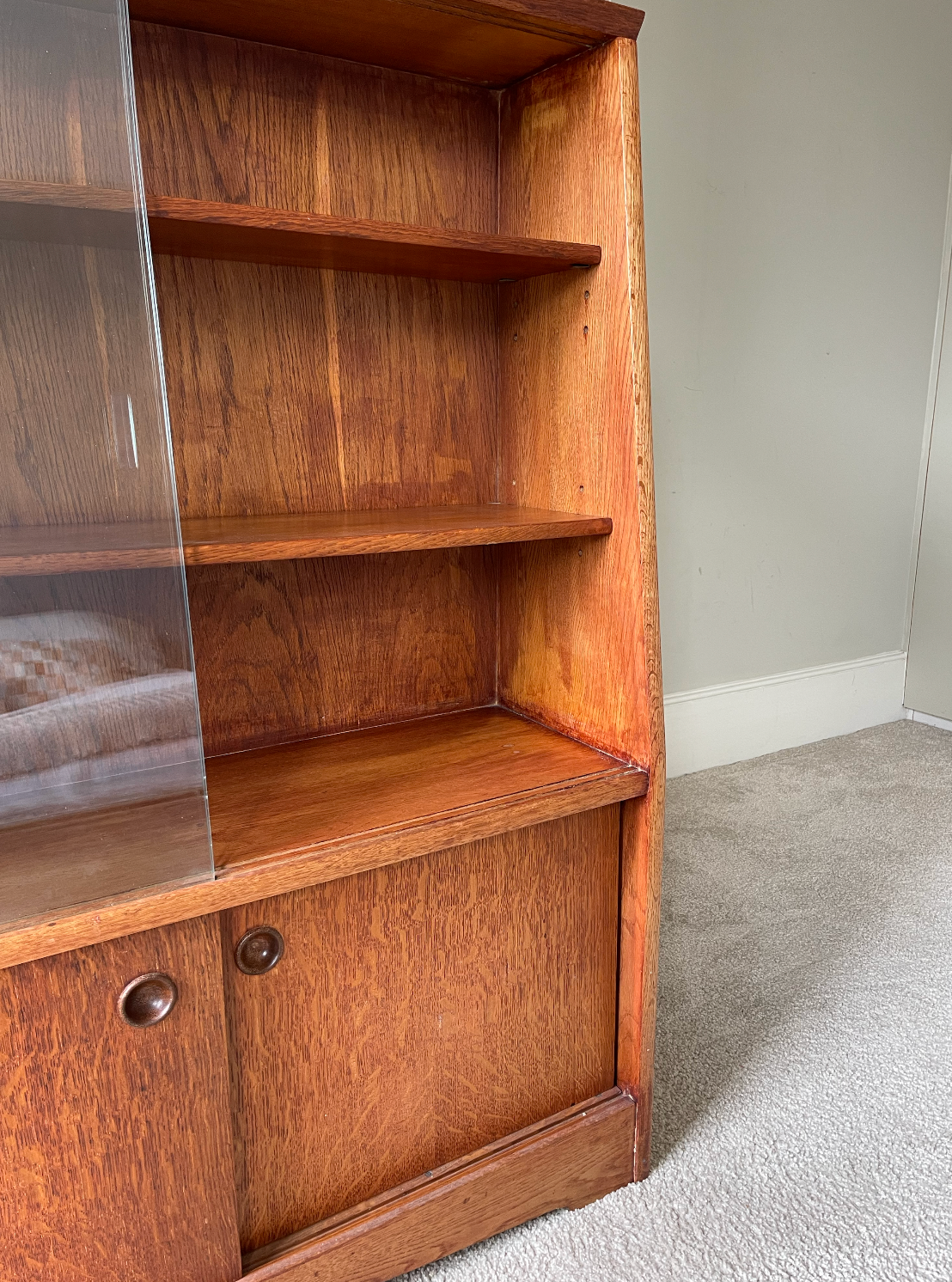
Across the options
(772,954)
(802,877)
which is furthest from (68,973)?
(802,877)

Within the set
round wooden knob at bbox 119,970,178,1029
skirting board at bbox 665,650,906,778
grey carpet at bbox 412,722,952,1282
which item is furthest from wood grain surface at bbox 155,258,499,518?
skirting board at bbox 665,650,906,778

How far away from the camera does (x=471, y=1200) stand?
124 centimetres

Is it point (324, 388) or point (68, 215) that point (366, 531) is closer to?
point (324, 388)

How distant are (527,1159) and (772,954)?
35.3 inches

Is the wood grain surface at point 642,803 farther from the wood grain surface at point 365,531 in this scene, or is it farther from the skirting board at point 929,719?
the skirting board at point 929,719

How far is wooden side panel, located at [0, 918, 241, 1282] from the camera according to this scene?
91cm

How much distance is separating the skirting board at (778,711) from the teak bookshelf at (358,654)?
1473 millimetres

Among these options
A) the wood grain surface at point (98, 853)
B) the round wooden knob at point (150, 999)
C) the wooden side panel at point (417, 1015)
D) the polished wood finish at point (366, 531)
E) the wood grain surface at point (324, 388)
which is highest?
the wood grain surface at point (324, 388)

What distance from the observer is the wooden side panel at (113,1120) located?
912mm

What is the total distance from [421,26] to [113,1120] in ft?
4.25

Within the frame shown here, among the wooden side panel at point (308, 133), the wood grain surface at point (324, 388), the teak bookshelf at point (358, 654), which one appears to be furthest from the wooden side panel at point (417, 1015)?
the wooden side panel at point (308, 133)

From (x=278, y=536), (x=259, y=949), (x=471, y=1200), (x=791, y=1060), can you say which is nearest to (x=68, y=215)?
(x=278, y=536)

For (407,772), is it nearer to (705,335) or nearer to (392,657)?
(392,657)

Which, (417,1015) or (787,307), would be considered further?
(787,307)
